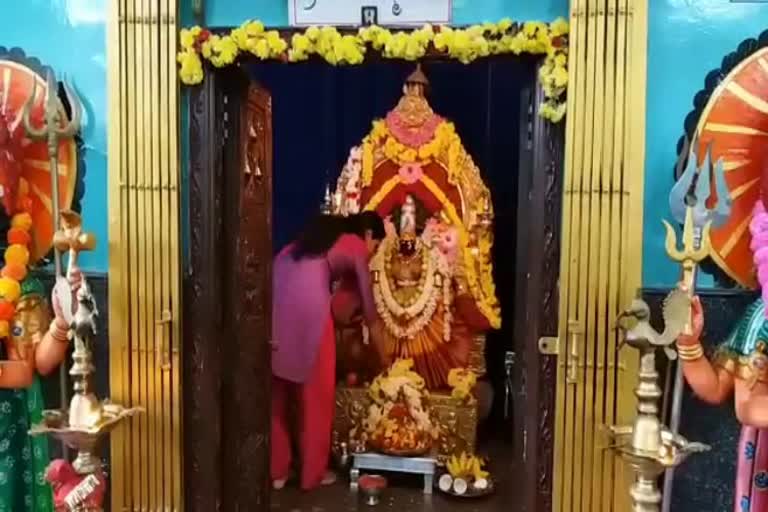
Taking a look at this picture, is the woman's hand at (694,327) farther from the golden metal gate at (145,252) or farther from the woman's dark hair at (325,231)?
the woman's dark hair at (325,231)

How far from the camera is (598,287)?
9.11 ft

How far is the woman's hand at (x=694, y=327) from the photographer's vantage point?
2490 millimetres

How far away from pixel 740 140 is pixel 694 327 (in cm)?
64

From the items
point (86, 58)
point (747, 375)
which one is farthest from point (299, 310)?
point (747, 375)

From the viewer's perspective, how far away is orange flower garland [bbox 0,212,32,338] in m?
2.84

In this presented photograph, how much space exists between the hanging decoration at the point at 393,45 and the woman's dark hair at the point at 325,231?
5.61 feet

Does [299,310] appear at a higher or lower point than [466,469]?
higher

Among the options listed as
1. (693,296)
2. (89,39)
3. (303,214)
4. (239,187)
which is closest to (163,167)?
(239,187)

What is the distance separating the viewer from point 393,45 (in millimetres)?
2826

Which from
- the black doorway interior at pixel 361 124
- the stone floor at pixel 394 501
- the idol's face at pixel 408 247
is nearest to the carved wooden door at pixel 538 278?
the stone floor at pixel 394 501

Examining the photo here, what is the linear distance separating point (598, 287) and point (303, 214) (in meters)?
3.01

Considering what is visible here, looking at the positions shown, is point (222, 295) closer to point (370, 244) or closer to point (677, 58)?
point (677, 58)

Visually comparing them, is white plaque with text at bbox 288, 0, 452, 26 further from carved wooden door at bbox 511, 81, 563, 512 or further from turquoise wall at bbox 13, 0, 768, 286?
carved wooden door at bbox 511, 81, 563, 512

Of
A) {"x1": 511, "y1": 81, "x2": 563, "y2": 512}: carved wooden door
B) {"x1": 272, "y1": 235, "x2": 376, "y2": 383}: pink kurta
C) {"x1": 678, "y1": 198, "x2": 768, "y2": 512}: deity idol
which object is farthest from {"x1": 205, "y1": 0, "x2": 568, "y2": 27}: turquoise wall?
{"x1": 272, "y1": 235, "x2": 376, "y2": 383}: pink kurta
